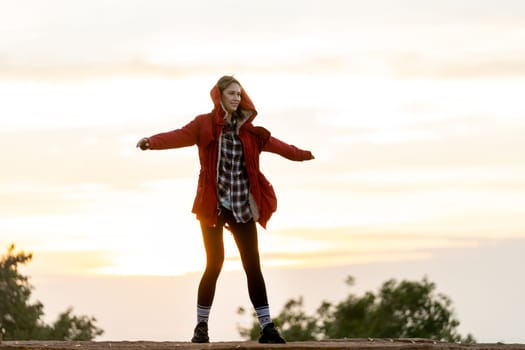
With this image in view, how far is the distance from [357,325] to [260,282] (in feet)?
65.0

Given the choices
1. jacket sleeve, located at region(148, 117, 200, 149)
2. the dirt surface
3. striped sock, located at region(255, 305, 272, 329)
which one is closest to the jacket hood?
jacket sleeve, located at region(148, 117, 200, 149)

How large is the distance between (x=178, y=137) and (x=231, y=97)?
2.22 feet

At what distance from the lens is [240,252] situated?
12797mm

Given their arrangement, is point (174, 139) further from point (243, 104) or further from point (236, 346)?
point (236, 346)

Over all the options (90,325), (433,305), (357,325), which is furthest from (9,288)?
(433,305)

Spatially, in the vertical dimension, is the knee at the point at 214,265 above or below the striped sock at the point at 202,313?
above

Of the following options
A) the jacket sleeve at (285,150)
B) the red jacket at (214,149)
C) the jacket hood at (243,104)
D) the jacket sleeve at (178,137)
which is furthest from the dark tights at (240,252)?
the jacket hood at (243,104)

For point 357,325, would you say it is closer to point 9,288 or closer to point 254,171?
point 9,288

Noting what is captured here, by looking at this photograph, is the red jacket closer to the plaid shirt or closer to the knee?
the plaid shirt

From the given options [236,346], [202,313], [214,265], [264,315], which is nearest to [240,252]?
[214,265]

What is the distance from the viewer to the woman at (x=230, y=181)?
12.6 metres

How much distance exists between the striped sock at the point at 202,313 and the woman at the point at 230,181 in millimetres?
225

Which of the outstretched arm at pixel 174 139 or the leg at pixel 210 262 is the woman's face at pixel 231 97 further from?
the leg at pixel 210 262

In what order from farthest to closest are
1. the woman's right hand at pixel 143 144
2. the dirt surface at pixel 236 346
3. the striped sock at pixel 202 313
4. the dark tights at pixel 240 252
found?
the striped sock at pixel 202 313 → the dark tights at pixel 240 252 → the woman's right hand at pixel 143 144 → the dirt surface at pixel 236 346
